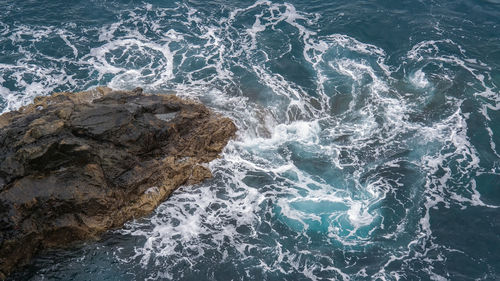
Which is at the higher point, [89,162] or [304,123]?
[304,123]

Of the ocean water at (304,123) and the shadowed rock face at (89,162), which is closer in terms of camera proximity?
the shadowed rock face at (89,162)

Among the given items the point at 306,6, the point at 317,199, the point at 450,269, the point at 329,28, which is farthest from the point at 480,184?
the point at 306,6

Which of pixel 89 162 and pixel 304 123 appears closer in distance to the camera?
pixel 89 162

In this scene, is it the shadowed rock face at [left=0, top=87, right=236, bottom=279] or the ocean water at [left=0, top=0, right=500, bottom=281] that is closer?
the shadowed rock face at [left=0, top=87, right=236, bottom=279]

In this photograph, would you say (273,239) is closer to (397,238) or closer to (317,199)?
(317,199)
